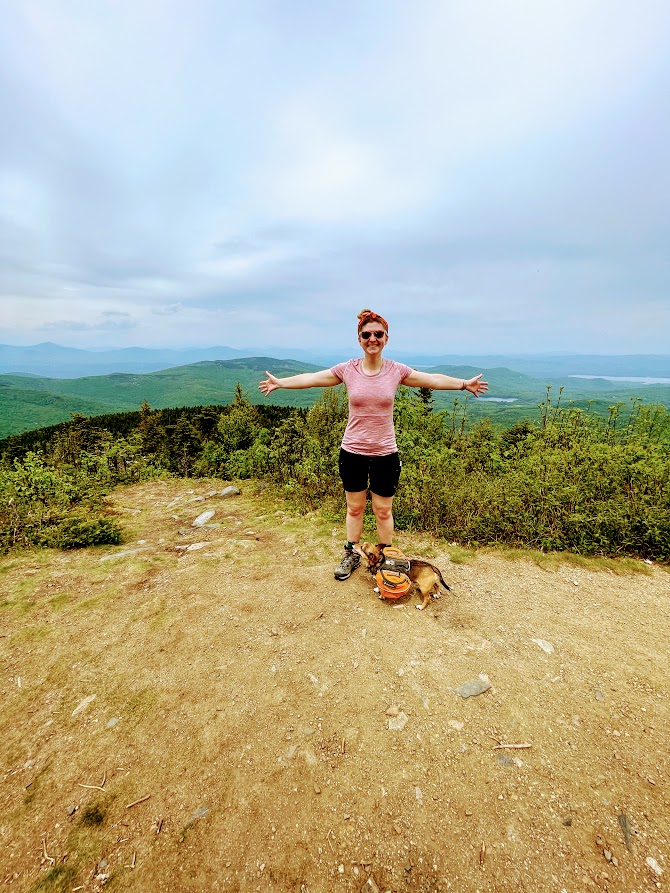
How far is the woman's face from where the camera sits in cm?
404

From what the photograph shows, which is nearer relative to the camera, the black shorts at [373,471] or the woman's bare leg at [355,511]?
the black shorts at [373,471]

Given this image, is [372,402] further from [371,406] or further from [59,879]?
[59,879]

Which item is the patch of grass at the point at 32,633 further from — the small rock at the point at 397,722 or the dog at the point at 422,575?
the dog at the point at 422,575

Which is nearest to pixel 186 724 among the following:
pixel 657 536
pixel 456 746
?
pixel 456 746

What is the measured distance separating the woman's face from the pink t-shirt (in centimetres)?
30

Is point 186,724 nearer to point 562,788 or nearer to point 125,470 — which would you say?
point 562,788

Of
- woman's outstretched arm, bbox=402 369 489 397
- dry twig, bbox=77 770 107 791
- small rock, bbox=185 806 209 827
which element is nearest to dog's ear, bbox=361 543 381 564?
woman's outstretched arm, bbox=402 369 489 397

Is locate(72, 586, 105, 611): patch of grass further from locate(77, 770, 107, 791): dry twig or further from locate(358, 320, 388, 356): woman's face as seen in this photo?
locate(358, 320, 388, 356): woman's face

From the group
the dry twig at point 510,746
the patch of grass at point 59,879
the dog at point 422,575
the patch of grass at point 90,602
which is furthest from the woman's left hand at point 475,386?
the patch of grass at point 90,602

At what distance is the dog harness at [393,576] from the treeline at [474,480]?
185 cm

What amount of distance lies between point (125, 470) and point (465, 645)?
11.7 m

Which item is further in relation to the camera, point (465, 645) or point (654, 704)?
point (465, 645)

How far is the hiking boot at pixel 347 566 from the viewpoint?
4770 mm

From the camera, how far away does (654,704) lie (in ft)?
9.78
